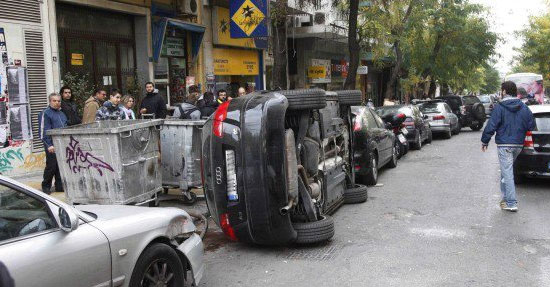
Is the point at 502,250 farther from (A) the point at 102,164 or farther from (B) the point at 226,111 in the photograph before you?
(A) the point at 102,164

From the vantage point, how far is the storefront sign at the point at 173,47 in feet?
50.3

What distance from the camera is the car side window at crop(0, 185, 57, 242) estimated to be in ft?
11.0

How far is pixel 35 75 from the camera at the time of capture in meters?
10.8

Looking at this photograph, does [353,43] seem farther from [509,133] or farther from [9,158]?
[9,158]

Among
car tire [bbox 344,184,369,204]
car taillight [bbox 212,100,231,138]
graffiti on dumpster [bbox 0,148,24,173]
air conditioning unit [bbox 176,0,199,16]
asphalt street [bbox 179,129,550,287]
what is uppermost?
air conditioning unit [bbox 176,0,199,16]

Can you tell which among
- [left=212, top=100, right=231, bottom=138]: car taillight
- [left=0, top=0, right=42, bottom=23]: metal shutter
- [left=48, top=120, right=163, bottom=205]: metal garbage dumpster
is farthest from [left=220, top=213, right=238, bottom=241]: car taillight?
[left=0, top=0, right=42, bottom=23]: metal shutter

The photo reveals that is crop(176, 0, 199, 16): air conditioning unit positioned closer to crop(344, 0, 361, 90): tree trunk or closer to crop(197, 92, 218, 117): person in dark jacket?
crop(344, 0, 361, 90): tree trunk

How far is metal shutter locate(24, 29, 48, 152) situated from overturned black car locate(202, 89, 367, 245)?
Result: 6.15m

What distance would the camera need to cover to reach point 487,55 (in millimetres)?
30203

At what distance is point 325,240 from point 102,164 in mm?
3105

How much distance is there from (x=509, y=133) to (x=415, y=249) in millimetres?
2857

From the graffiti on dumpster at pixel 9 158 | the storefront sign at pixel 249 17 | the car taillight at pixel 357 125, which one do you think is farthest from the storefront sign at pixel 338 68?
the graffiti on dumpster at pixel 9 158

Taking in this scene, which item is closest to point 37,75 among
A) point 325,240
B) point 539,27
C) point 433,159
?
point 325,240

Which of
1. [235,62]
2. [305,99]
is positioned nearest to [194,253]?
[305,99]
